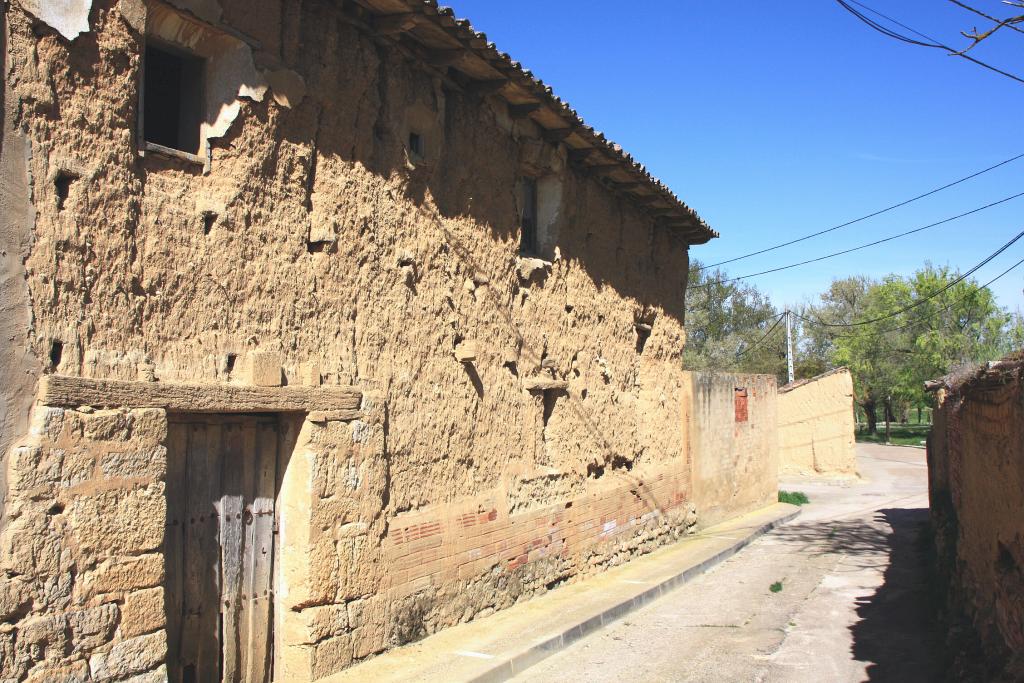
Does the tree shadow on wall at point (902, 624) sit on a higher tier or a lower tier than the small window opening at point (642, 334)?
lower

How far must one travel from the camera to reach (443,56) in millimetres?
7602

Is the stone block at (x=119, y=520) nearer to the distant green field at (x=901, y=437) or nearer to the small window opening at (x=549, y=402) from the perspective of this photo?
the small window opening at (x=549, y=402)

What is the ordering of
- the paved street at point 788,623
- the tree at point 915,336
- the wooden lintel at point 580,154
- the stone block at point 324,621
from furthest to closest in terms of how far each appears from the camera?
1. the tree at point 915,336
2. the wooden lintel at point 580,154
3. the paved street at point 788,623
4. the stone block at point 324,621

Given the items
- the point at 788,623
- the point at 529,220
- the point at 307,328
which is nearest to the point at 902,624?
the point at 788,623

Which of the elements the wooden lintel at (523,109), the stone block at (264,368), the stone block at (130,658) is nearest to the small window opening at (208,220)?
the stone block at (264,368)

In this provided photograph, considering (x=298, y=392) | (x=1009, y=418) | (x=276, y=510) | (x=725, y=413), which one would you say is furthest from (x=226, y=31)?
(x=725, y=413)

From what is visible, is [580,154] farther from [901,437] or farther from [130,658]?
[901,437]

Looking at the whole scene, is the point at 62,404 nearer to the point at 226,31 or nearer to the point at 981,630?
the point at 226,31

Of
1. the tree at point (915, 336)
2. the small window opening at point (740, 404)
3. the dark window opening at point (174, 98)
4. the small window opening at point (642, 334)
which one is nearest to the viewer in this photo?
the dark window opening at point (174, 98)

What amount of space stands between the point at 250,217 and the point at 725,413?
1137 cm

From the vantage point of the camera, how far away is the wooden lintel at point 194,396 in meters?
4.67

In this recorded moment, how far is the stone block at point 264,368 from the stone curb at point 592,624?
8.61 feet

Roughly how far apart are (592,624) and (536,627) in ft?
2.33

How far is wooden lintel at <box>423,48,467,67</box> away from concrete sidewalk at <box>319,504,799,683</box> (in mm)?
4997
